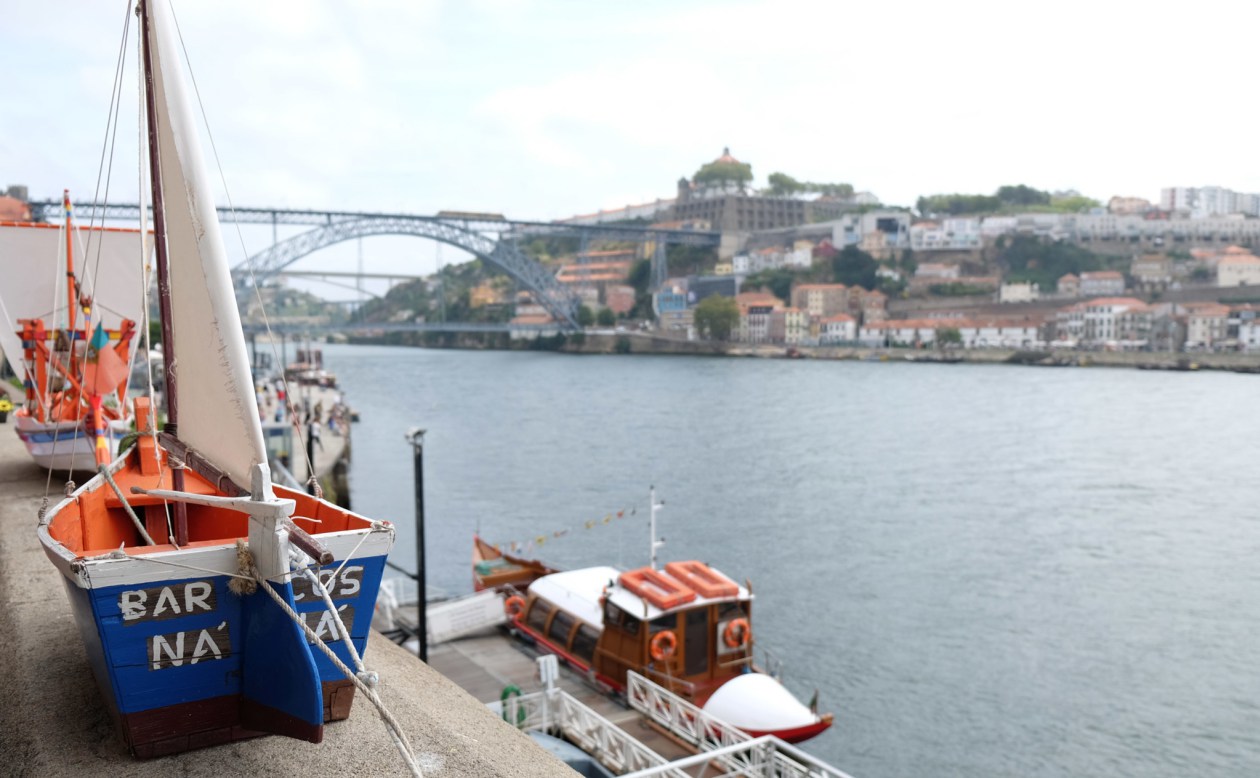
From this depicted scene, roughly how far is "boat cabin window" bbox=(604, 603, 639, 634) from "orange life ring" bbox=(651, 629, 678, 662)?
198 millimetres

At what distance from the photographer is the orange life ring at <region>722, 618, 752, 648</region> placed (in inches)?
351

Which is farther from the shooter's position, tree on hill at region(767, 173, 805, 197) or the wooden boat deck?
tree on hill at region(767, 173, 805, 197)

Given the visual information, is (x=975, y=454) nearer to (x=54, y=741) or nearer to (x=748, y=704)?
(x=748, y=704)

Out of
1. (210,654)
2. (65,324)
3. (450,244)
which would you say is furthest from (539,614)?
(450,244)

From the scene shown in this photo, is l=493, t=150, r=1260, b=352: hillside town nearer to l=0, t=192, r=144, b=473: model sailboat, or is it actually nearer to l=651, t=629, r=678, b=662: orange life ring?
l=651, t=629, r=678, b=662: orange life ring

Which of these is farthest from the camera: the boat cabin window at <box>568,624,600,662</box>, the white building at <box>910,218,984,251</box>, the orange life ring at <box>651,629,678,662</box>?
the white building at <box>910,218,984,251</box>

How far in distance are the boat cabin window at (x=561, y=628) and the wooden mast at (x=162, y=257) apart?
5446 mm

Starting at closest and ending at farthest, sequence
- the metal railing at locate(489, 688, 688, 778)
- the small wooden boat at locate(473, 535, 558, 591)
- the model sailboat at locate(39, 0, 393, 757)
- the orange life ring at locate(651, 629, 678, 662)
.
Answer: the model sailboat at locate(39, 0, 393, 757)
the metal railing at locate(489, 688, 688, 778)
the orange life ring at locate(651, 629, 678, 662)
the small wooden boat at locate(473, 535, 558, 591)

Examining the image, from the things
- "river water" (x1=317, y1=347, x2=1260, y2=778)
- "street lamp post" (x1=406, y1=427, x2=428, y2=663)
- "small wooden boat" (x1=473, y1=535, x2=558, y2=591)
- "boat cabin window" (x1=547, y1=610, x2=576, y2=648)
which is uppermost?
"street lamp post" (x1=406, y1=427, x2=428, y2=663)

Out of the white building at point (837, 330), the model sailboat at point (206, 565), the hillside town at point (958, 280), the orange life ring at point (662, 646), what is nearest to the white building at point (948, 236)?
the hillside town at point (958, 280)

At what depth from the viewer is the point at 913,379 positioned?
5503 centimetres

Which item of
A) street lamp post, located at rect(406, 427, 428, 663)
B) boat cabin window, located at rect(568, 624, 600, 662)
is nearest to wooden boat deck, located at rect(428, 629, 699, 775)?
boat cabin window, located at rect(568, 624, 600, 662)

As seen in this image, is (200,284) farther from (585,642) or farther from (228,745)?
(585,642)

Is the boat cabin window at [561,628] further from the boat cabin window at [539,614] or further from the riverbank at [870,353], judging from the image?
the riverbank at [870,353]
